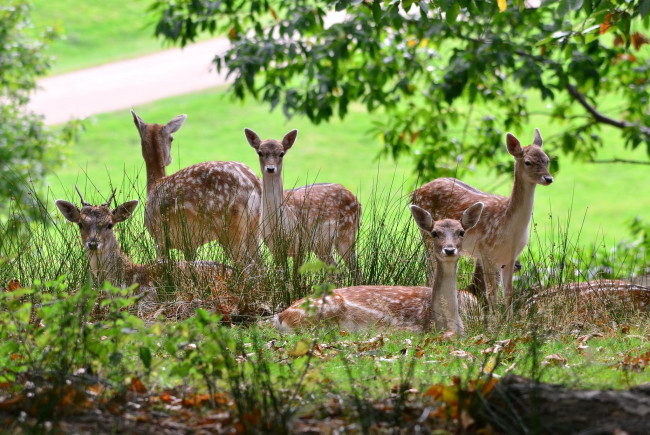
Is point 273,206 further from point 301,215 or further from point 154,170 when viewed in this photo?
point 154,170

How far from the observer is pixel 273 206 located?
846cm

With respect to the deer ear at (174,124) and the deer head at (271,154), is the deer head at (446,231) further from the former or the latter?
the deer ear at (174,124)

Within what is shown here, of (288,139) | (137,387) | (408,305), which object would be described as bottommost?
(408,305)

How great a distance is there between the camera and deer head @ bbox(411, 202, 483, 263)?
6.73 meters

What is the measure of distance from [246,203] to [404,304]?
Answer: 212 centimetres

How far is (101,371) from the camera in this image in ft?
14.4

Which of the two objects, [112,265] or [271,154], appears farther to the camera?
[271,154]

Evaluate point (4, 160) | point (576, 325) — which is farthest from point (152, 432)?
point (4, 160)

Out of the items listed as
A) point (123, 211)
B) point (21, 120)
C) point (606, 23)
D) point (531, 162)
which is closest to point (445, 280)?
point (531, 162)

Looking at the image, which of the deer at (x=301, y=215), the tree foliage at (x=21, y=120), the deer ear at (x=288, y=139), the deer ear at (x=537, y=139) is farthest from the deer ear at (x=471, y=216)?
the tree foliage at (x=21, y=120)

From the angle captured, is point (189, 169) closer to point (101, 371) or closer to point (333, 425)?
point (101, 371)

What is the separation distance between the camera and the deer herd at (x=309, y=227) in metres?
6.77

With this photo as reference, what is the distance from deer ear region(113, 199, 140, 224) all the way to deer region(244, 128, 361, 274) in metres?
1.13

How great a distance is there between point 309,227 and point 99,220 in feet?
6.57
